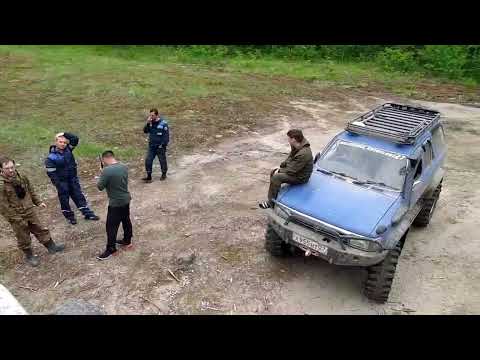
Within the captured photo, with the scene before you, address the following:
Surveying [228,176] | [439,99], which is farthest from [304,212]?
[439,99]

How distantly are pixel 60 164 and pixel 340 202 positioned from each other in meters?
4.60

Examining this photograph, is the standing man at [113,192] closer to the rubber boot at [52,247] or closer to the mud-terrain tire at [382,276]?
the rubber boot at [52,247]

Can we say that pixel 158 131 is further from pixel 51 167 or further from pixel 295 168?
pixel 295 168

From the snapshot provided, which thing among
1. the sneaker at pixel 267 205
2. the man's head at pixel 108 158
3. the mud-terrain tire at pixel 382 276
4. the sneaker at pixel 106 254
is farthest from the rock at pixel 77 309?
the mud-terrain tire at pixel 382 276

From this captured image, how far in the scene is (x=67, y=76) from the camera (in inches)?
657

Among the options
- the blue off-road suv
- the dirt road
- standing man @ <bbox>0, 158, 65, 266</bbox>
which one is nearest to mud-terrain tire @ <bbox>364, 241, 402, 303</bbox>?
the blue off-road suv

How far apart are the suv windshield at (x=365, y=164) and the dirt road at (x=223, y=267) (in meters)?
1.49

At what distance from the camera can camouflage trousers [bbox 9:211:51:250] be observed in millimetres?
6371

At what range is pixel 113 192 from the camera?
6.41 meters

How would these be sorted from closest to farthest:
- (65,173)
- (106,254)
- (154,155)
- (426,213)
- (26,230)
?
(26,230), (106,254), (65,173), (426,213), (154,155)

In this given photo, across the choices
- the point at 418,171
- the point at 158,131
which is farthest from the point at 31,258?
the point at 418,171

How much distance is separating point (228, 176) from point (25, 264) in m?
4.69

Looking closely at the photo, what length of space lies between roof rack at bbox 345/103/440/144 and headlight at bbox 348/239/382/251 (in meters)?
1.93

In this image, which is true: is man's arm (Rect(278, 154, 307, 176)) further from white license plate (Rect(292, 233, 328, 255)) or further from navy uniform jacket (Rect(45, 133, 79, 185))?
navy uniform jacket (Rect(45, 133, 79, 185))
